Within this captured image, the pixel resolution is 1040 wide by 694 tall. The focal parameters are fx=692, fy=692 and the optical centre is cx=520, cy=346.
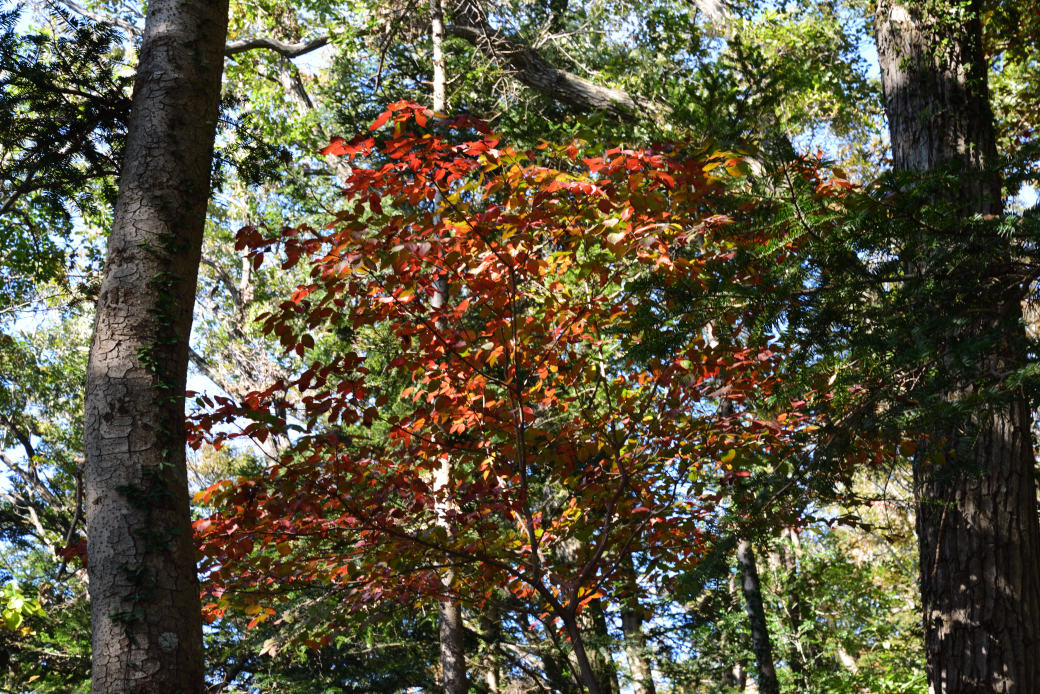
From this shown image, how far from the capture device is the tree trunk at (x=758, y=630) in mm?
6160

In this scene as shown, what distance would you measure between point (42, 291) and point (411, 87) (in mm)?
8061

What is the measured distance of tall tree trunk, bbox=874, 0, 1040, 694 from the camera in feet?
11.6

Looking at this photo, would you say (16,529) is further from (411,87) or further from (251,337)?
(411,87)

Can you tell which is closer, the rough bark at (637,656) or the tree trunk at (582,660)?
the tree trunk at (582,660)

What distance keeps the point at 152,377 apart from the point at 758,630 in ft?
18.7

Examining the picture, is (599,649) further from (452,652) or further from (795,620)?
(795,620)

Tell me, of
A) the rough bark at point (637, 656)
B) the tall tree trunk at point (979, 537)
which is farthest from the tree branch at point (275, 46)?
the rough bark at point (637, 656)

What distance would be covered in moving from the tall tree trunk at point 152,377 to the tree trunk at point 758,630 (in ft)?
16.4

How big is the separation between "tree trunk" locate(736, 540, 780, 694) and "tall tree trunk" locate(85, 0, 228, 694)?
16.4 ft

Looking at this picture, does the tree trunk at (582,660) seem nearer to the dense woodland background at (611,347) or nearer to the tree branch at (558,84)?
the dense woodland background at (611,347)

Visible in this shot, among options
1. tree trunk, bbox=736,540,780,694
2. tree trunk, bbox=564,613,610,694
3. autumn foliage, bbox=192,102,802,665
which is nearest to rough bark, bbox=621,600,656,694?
tree trunk, bbox=736,540,780,694

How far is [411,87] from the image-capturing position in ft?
34.1

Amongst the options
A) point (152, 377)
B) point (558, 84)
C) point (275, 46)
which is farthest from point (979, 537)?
point (558, 84)

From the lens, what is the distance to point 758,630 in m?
6.27
